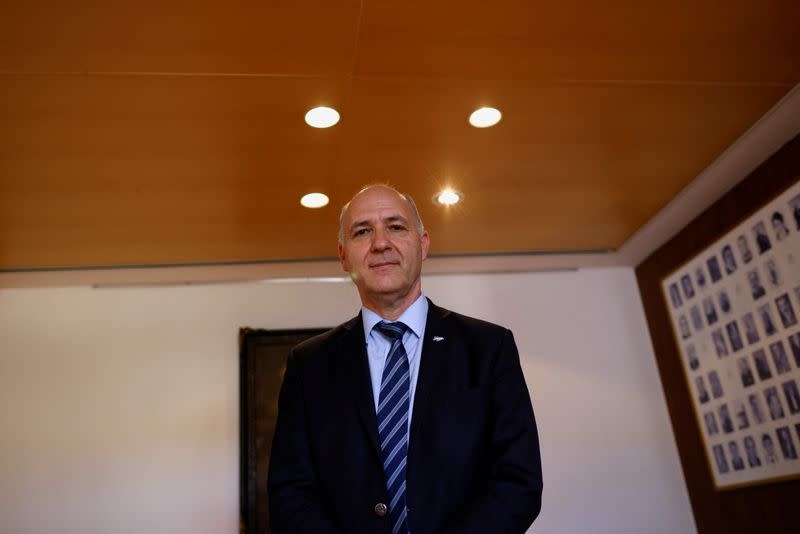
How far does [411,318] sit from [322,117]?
74.9 inches

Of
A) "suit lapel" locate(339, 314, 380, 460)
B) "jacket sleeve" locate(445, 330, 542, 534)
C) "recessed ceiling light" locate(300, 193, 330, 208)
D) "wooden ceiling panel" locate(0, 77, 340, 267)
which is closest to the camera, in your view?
"jacket sleeve" locate(445, 330, 542, 534)

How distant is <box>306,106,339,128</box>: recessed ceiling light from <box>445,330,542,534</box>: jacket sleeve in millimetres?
2001

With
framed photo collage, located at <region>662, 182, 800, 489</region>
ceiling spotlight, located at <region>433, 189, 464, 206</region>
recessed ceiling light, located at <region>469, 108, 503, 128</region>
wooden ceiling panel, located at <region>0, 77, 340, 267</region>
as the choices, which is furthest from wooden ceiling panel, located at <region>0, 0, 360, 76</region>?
framed photo collage, located at <region>662, 182, 800, 489</region>

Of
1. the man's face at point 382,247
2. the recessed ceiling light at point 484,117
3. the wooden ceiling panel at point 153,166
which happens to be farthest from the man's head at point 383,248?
the recessed ceiling light at point 484,117

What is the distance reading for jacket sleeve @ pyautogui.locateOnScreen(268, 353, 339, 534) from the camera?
150 cm

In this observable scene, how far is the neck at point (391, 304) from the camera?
1.70 m

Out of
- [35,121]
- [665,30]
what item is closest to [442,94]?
[665,30]

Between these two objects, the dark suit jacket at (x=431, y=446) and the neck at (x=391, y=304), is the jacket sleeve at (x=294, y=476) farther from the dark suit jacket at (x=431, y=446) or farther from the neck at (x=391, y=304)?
the neck at (x=391, y=304)

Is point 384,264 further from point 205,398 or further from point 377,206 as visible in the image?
point 205,398

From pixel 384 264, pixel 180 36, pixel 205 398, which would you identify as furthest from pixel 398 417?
pixel 205 398

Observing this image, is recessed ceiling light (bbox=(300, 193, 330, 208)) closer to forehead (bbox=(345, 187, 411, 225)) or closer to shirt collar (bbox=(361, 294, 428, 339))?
forehead (bbox=(345, 187, 411, 225))

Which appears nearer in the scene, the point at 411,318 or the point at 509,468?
the point at 509,468

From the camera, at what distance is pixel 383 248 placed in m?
1.70

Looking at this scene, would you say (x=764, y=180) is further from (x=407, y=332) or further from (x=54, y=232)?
(x=54, y=232)
